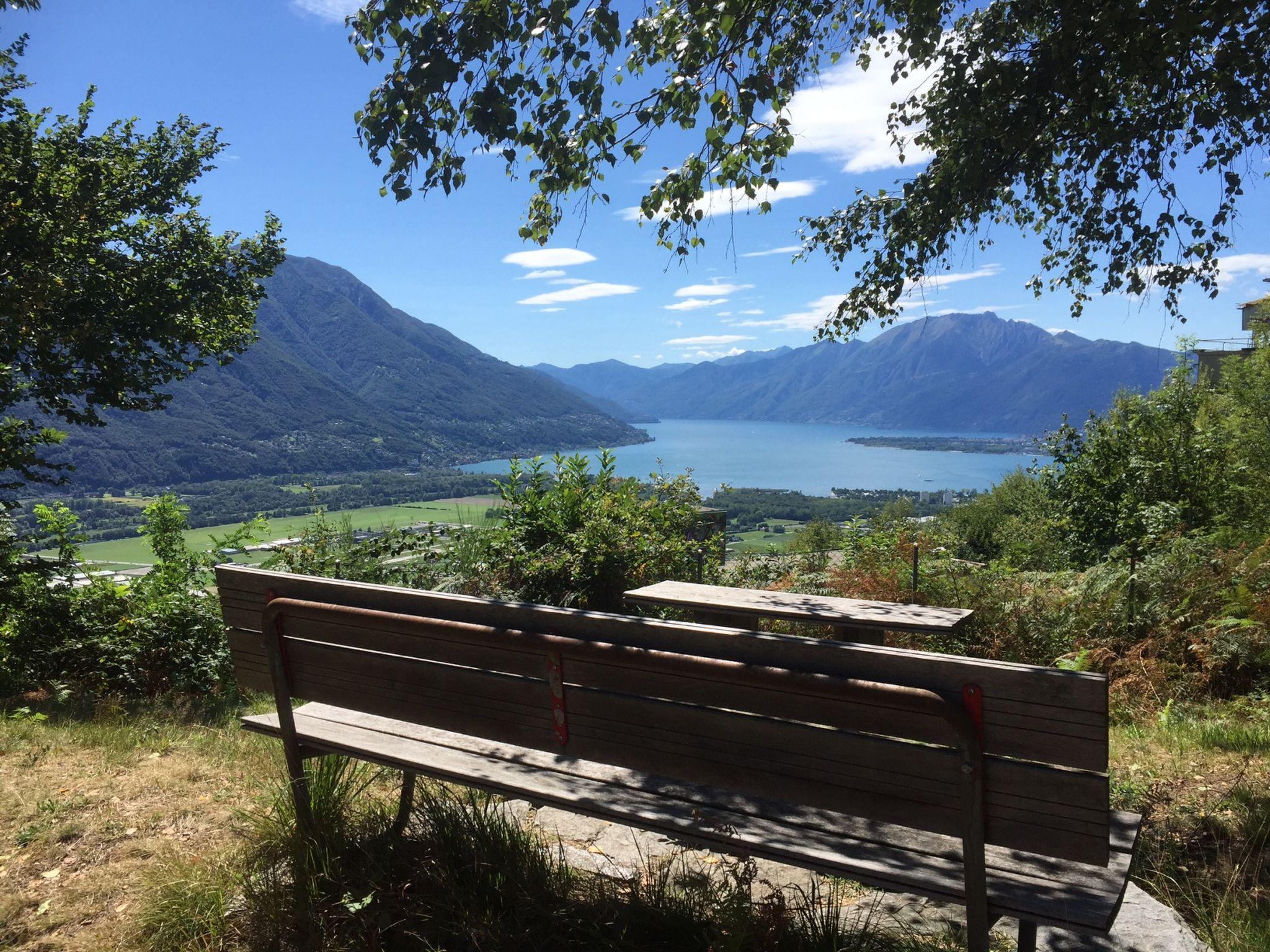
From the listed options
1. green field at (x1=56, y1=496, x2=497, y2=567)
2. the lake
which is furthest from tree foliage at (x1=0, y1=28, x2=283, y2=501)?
the lake

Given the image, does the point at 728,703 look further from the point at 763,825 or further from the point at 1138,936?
the point at 1138,936

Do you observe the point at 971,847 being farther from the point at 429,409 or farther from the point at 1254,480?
the point at 429,409

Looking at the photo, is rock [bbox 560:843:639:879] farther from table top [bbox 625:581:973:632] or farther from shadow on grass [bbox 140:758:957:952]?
table top [bbox 625:581:973:632]

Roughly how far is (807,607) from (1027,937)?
287 centimetres

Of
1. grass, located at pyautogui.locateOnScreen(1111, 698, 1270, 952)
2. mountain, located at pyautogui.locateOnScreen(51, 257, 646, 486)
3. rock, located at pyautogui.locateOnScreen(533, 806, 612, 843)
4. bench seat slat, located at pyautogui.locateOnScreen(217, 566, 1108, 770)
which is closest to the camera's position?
bench seat slat, located at pyautogui.locateOnScreen(217, 566, 1108, 770)

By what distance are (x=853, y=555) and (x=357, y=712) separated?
700 cm

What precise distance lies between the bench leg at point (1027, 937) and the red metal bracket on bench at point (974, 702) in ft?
1.94

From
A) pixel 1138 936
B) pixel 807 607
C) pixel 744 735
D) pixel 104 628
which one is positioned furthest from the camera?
pixel 104 628

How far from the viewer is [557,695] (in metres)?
2.32

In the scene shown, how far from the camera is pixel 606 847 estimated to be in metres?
3.19

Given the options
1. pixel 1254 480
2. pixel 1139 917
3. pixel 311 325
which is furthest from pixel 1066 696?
pixel 311 325

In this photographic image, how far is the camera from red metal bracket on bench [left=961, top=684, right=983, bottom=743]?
67.4 inches

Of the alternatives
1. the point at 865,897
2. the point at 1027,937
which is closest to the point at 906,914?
the point at 865,897

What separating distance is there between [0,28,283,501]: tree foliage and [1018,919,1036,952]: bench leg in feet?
25.3
